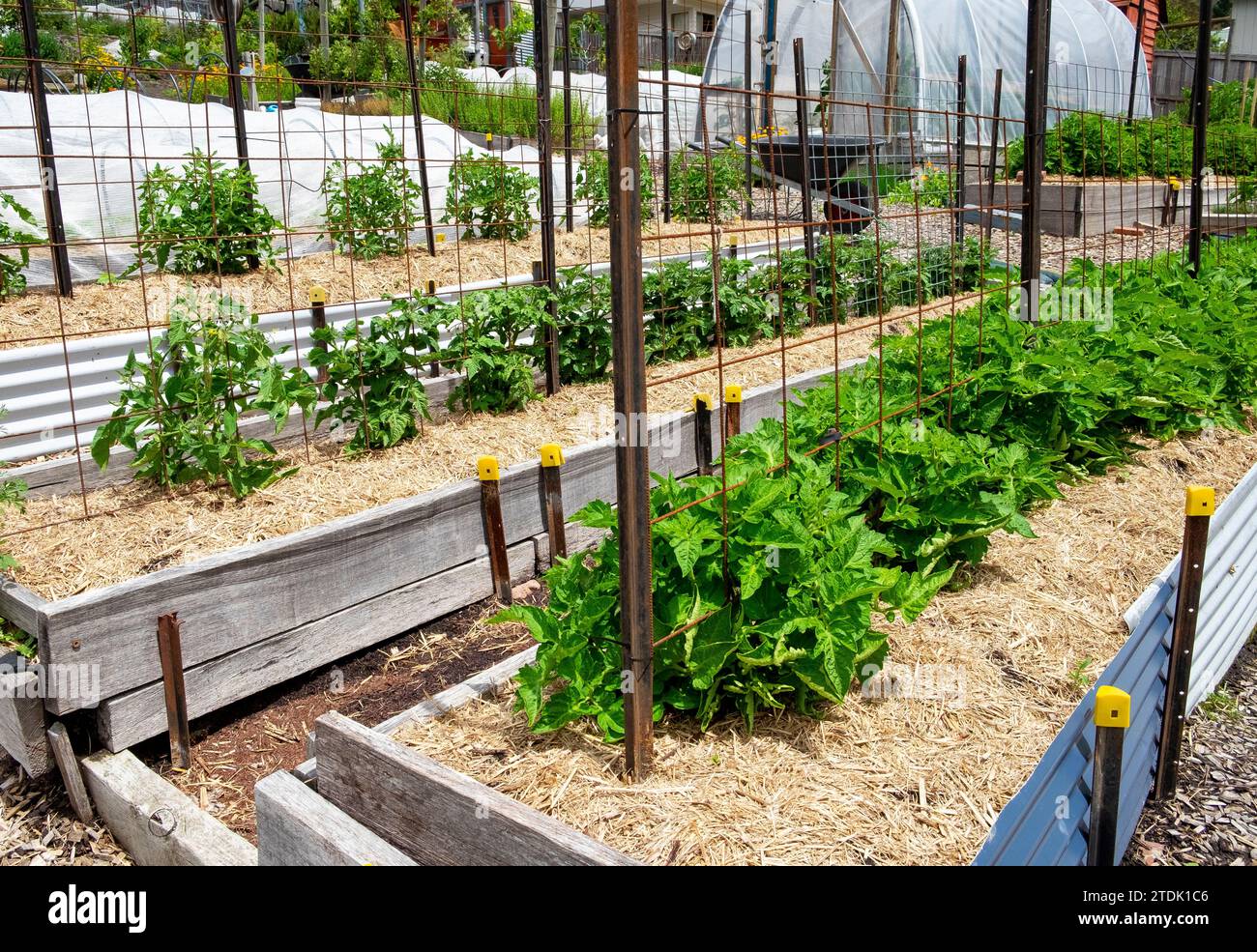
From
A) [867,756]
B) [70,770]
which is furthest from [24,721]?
[867,756]

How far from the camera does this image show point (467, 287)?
7484 mm

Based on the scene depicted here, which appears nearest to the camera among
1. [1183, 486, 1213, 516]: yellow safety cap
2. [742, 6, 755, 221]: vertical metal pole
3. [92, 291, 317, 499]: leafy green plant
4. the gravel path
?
[1183, 486, 1213, 516]: yellow safety cap

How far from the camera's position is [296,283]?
7293 millimetres

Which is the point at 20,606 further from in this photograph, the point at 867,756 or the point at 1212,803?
the point at 1212,803

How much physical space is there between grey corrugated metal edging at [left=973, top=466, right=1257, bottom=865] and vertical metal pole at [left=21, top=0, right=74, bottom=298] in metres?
4.95

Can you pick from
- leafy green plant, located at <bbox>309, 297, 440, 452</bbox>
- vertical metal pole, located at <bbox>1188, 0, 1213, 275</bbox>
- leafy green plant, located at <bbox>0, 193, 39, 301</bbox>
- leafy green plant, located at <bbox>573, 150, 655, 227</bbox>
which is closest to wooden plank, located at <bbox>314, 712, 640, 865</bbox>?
leafy green plant, located at <bbox>309, 297, 440, 452</bbox>

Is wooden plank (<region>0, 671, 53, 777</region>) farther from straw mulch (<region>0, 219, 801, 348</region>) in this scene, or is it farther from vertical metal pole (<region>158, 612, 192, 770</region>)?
straw mulch (<region>0, 219, 801, 348</region>)

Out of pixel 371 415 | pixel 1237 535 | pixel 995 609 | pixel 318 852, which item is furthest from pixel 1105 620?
pixel 371 415

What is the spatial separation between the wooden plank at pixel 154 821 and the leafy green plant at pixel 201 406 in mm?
1359

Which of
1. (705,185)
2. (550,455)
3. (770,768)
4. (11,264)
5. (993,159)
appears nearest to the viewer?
(770,768)

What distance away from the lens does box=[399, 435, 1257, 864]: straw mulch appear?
2.35m

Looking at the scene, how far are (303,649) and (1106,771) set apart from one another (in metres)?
2.74

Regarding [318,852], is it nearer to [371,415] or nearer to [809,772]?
[809,772]

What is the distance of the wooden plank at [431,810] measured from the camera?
87.2 inches
